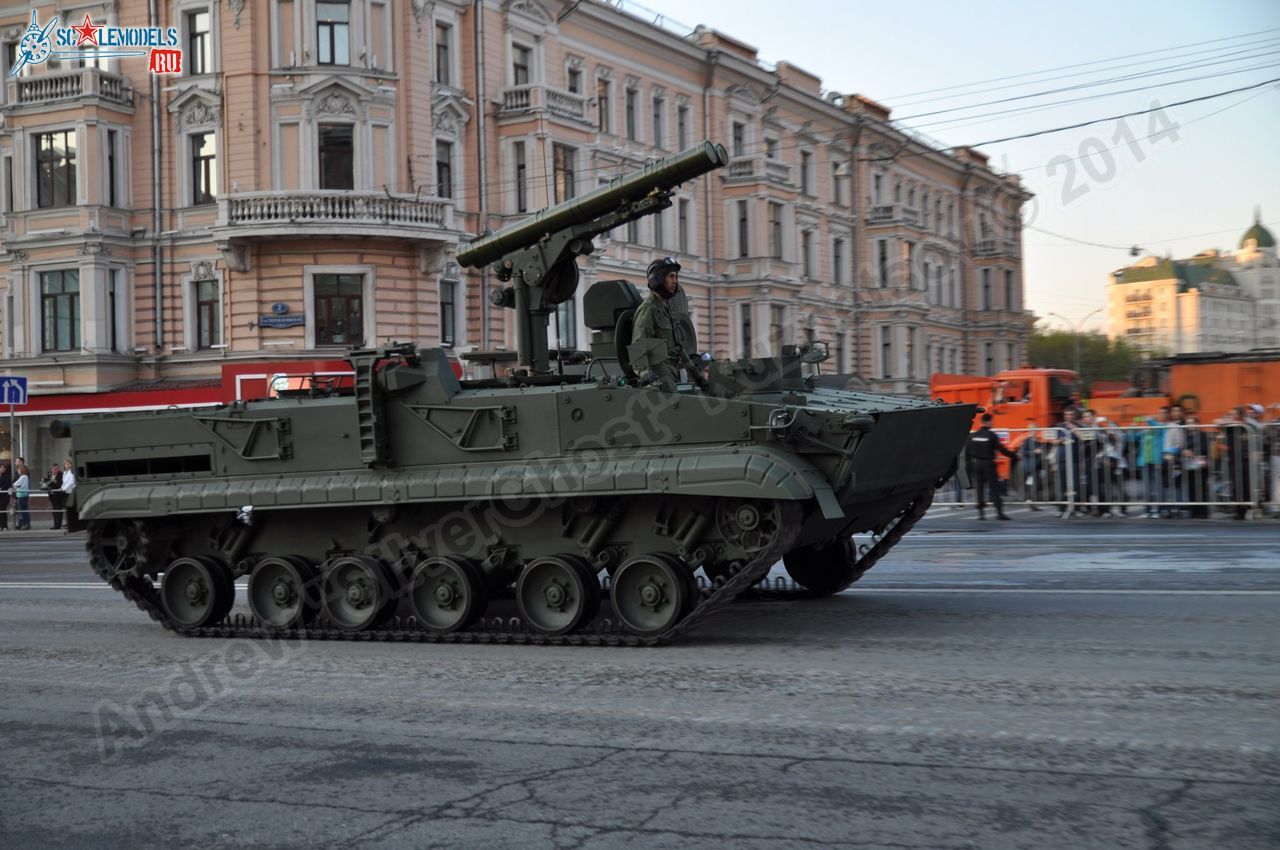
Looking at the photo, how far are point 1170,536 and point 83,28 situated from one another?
97.4ft

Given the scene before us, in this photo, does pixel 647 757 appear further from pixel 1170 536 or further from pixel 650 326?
pixel 1170 536

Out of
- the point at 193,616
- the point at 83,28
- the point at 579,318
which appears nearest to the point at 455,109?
the point at 579,318

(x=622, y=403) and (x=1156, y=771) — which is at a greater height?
(x=622, y=403)

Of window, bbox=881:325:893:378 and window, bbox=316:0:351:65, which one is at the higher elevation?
window, bbox=316:0:351:65

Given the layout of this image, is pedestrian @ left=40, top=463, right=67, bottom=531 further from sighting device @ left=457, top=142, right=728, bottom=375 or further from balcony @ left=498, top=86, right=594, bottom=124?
sighting device @ left=457, top=142, right=728, bottom=375

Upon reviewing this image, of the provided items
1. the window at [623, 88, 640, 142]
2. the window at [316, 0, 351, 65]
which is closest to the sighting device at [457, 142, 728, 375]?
the window at [316, 0, 351, 65]

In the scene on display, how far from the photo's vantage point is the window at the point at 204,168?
34.6m

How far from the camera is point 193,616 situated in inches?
452

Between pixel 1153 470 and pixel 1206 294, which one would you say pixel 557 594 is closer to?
pixel 1153 470

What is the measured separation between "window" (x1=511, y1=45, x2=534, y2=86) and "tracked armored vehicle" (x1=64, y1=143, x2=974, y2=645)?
2793 centimetres

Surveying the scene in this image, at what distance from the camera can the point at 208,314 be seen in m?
35.1

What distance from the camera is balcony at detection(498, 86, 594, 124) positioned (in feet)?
122

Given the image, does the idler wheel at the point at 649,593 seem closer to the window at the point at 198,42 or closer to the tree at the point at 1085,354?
the window at the point at 198,42

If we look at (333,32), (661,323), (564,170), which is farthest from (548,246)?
(564,170)
